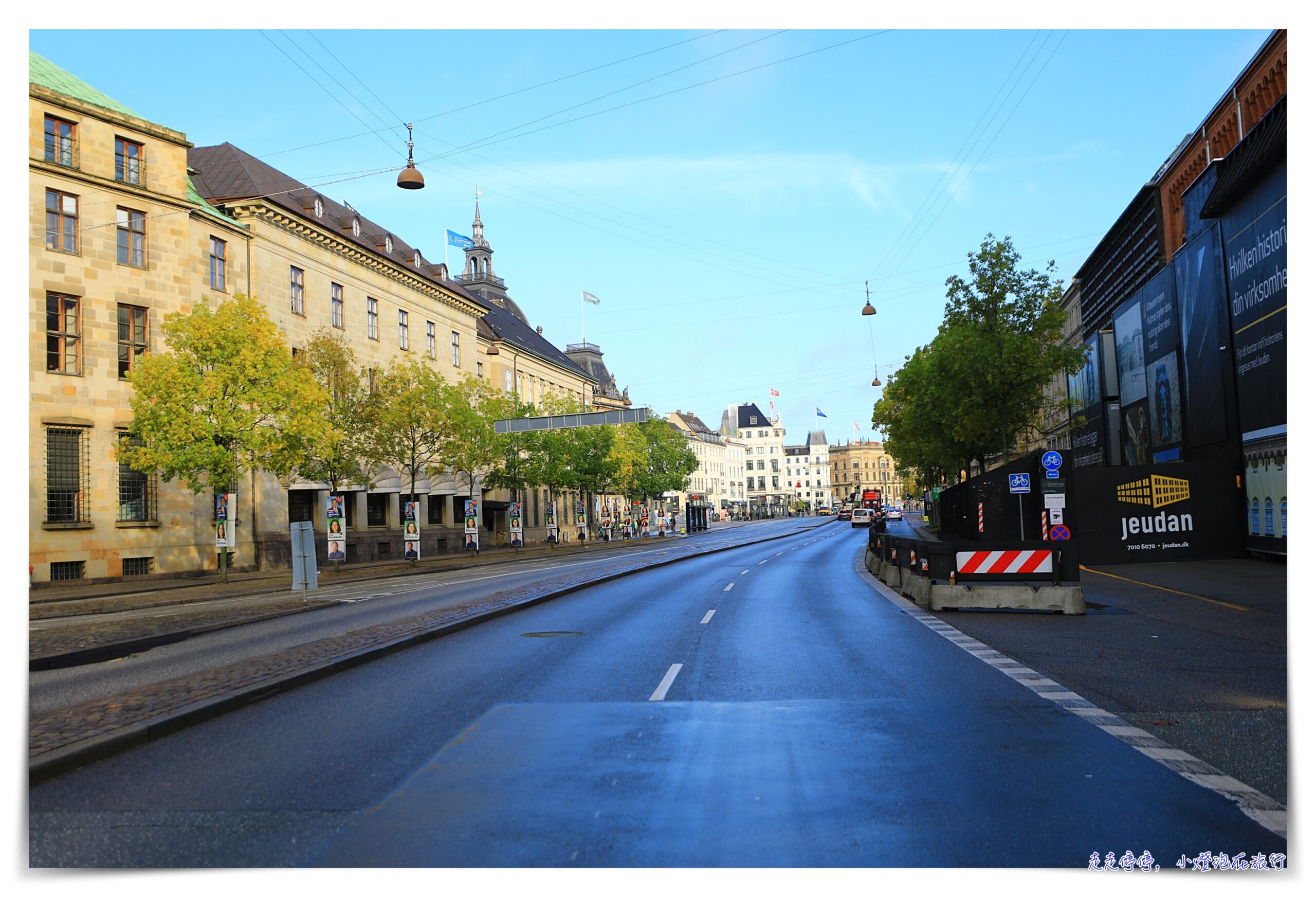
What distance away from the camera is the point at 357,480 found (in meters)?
36.9

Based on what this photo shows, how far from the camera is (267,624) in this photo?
666 inches

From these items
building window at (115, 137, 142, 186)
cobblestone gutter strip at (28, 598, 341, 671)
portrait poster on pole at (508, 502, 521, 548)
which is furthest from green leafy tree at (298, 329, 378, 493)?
cobblestone gutter strip at (28, 598, 341, 671)

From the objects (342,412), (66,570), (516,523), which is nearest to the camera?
(66,570)

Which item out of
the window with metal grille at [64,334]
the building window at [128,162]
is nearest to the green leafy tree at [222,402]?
the window with metal grille at [64,334]

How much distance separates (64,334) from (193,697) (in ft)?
87.4

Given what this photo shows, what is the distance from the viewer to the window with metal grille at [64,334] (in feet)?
99.8

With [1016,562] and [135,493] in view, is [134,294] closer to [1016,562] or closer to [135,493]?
[135,493]

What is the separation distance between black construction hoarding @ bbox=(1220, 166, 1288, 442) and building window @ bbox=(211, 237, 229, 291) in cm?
3416

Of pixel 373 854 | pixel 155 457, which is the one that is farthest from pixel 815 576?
pixel 373 854

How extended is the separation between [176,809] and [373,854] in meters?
1.63

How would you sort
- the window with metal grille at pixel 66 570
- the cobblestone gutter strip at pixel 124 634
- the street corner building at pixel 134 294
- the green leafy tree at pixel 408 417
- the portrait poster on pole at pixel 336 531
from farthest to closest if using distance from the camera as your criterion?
the green leafy tree at pixel 408 417
the portrait poster on pole at pixel 336 531
the street corner building at pixel 134 294
the window with metal grille at pixel 66 570
the cobblestone gutter strip at pixel 124 634

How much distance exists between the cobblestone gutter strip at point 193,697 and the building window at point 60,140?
77.4ft

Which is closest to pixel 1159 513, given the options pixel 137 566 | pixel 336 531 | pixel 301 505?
pixel 336 531

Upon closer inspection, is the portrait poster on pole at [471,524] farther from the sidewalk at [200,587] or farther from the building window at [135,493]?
the building window at [135,493]
